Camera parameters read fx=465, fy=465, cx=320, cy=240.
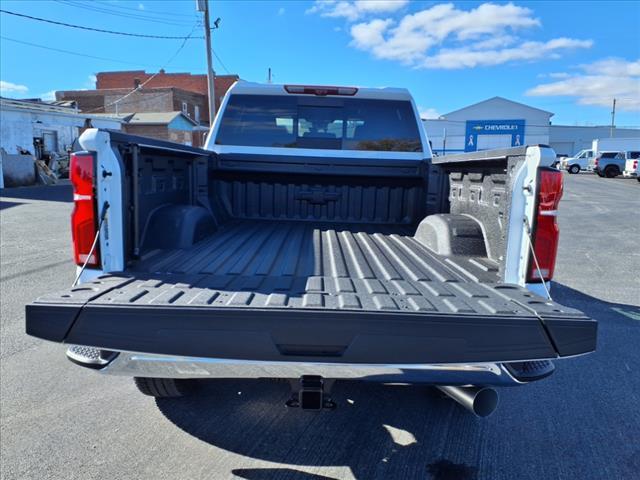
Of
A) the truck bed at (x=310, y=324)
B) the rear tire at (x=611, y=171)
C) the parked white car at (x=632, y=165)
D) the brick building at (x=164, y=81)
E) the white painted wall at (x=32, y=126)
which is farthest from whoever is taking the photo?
the brick building at (x=164, y=81)

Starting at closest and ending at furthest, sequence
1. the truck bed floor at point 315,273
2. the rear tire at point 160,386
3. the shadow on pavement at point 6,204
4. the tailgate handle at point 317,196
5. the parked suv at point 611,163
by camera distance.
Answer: the truck bed floor at point 315,273 → the rear tire at point 160,386 → the tailgate handle at point 317,196 → the shadow on pavement at point 6,204 → the parked suv at point 611,163

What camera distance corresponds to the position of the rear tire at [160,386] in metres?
2.89

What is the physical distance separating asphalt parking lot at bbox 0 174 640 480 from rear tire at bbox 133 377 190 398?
10.5 inches

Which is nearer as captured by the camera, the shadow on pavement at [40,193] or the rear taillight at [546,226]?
the rear taillight at [546,226]

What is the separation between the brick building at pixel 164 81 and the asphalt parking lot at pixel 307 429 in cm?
5451

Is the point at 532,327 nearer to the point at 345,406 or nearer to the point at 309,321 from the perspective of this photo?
the point at 309,321

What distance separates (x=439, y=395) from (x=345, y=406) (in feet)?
2.35

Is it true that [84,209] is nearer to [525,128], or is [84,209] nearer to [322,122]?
[322,122]

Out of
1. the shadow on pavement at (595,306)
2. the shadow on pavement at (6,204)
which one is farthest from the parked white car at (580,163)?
the shadow on pavement at (6,204)

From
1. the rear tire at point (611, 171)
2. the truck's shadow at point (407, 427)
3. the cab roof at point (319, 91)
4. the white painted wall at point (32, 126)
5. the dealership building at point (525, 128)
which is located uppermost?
the dealership building at point (525, 128)

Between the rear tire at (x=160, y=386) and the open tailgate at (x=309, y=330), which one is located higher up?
the open tailgate at (x=309, y=330)

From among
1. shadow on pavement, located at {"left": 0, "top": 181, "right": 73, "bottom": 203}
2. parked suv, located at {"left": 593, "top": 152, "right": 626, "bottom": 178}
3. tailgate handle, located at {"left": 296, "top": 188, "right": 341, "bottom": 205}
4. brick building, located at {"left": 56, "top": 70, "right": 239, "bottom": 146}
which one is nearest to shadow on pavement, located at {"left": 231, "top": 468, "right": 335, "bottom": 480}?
tailgate handle, located at {"left": 296, "top": 188, "right": 341, "bottom": 205}

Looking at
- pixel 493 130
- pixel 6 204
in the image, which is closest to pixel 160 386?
pixel 6 204

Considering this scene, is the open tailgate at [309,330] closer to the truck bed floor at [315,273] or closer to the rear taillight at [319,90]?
the truck bed floor at [315,273]
